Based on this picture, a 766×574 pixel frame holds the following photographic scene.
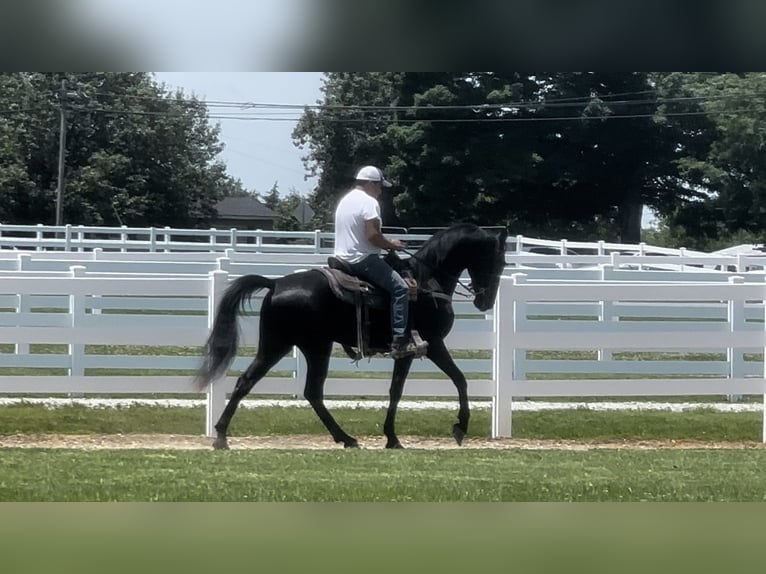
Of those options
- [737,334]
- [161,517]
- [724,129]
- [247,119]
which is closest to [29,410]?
[247,119]

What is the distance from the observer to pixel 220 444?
33.0ft

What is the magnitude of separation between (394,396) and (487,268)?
1393 mm

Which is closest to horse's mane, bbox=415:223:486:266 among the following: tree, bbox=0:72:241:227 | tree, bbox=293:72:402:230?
tree, bbox=293:72:402:230

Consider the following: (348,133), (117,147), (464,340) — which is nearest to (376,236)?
(464,340)

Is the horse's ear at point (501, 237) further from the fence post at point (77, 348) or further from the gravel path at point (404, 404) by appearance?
the fence post at point (77, 348)

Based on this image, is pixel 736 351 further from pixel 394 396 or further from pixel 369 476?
pixel 369 476

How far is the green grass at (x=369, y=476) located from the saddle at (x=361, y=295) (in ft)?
3.35

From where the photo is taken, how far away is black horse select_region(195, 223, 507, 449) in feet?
32.7

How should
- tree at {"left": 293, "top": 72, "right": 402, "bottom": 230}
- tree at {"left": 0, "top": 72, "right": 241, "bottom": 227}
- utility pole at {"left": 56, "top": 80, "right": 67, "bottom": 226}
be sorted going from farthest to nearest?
utility pole at {"left": 56, "top": 80, "right": 67, "bottom": 226} < tree at {"left": 0, "top": 72, "right": 241, "bottom": 227} < tree at {"left": 293, "top": 72, "right": 402, "bottom": 230}

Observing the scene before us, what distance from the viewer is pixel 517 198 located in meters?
16.2

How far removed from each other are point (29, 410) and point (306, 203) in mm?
4682

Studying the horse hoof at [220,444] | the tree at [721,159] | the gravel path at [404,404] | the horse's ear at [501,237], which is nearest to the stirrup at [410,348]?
the horse's ear at [501,237]

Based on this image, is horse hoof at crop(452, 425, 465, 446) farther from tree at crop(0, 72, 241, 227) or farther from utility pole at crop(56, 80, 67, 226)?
utility pole at crop(56, 80, 67, 226)
